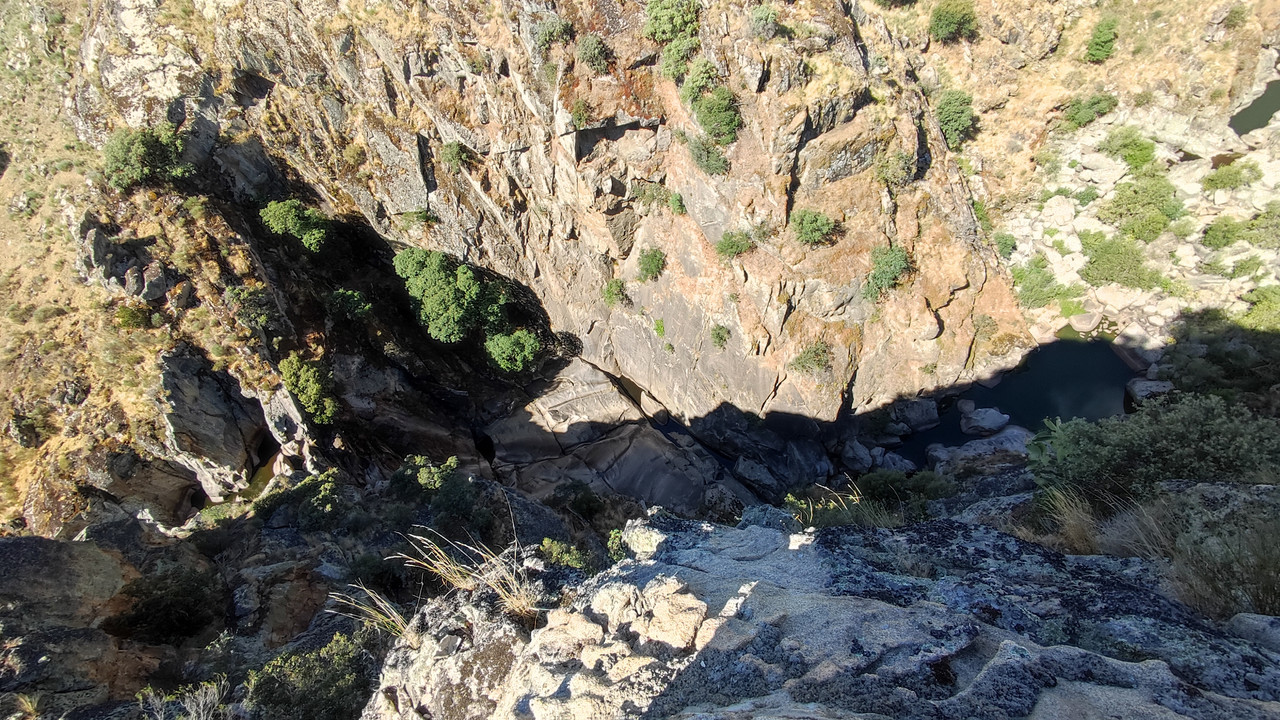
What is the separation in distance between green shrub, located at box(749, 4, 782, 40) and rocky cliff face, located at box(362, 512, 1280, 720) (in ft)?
54.9

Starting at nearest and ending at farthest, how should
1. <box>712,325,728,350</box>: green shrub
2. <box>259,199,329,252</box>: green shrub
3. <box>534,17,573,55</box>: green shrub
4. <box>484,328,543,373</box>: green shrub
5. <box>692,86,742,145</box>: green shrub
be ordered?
<box>692,86,742,145</box>: green shrub → <box>534,17,573,55</box>: green shrub → <box>259,199,329,252</box>: green shrub → <box>712,325,728,350</box>: green shrub → <box>484,328,543,373</box>: green shrub

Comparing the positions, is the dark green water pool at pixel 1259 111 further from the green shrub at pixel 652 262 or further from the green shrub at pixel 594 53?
the green shrub at pixel 594 53

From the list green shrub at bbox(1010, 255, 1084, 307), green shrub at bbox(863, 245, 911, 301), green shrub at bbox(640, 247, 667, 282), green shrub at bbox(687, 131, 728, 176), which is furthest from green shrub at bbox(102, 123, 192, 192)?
green shrub at bbox(1010, 255, 1084, 307)

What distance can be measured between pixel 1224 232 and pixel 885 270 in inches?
432

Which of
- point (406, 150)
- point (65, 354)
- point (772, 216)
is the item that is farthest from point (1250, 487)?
point (65, 354)

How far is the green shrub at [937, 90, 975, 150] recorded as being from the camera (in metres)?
20.7

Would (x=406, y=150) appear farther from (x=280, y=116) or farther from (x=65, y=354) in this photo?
(x=65, y=354)

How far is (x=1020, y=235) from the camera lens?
20.8 metres

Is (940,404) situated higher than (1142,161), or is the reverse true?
(1142,161)

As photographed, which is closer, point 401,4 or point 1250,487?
point 1250,487

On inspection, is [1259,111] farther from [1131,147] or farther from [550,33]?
[550,33]

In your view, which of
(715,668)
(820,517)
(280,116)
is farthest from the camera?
(280,116)

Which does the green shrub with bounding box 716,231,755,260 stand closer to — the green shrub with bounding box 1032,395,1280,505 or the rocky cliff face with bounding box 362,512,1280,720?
the green shrub with bounding box 1032,395,1280,505

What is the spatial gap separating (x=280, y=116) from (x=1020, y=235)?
29.6 m
